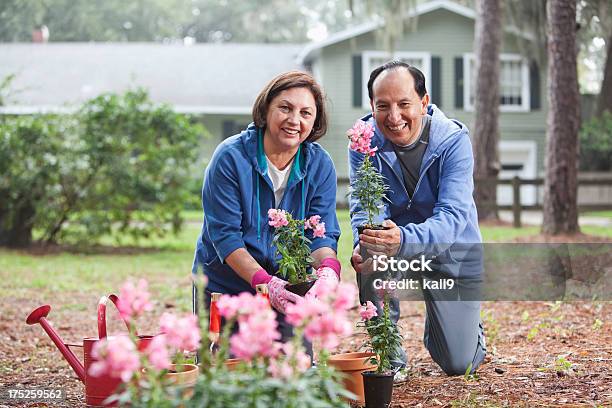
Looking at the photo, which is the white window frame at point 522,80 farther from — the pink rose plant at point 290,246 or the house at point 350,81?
the pink rose plant at point 290,246

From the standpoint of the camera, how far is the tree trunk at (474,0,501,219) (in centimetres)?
1570

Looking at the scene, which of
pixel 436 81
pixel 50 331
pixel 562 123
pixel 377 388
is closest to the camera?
pixel 377 388

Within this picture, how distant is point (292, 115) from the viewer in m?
3.73

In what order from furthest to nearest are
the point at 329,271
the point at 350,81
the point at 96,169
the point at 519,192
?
the point at 350,81 → the point at 519,192 → the point at 96,169 → the point at 329,271

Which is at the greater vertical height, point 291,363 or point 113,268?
point 291,363

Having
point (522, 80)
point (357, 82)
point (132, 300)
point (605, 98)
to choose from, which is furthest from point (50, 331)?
point (522, 80)

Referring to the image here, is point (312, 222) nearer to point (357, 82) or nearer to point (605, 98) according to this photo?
point (357, 82)

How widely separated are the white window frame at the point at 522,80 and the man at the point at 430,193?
778 inches

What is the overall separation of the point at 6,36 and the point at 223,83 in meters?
5.82

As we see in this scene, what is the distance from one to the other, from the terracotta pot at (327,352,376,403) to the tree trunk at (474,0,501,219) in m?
Result: 12.7

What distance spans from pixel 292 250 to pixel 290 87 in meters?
0.71

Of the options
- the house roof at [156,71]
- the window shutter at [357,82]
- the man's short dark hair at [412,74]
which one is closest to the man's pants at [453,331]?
the man's short dark hair at [412,74]

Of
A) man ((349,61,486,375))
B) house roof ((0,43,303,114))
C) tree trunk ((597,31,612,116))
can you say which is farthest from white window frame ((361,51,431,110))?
man ((349,61,486,375))

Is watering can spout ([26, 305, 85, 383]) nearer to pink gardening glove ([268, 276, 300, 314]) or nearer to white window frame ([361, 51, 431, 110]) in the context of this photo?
pink gardening glove ([268, 276, 300, 314])
